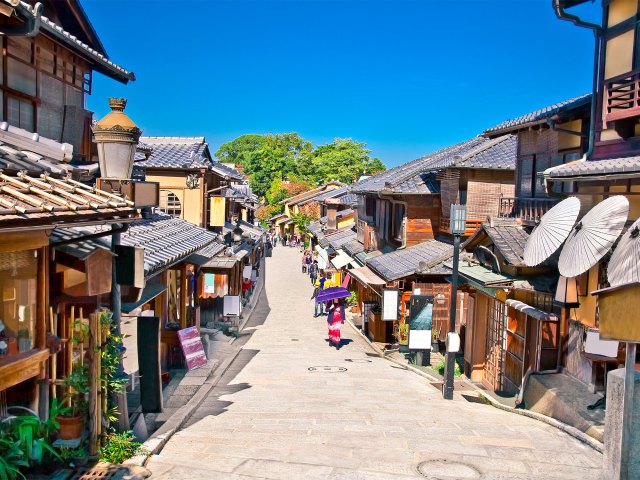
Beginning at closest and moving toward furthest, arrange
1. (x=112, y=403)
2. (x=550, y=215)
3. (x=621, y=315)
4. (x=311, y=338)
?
(x=621, y=315) < (x=112, y=403) < (x=550, y=215) < (x=311, y=338)

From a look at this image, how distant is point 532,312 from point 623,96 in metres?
4.76

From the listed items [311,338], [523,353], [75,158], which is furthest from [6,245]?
[311,338]

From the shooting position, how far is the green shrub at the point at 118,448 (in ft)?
23.6

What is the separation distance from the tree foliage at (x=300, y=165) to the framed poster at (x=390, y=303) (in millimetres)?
63314

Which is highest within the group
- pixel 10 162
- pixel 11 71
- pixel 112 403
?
pixel 11 71

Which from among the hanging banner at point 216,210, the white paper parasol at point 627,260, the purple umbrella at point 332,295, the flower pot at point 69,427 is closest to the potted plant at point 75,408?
the flower pot at point 69,427

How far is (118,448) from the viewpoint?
729 cm

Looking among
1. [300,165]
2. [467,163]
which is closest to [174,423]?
[467,163]

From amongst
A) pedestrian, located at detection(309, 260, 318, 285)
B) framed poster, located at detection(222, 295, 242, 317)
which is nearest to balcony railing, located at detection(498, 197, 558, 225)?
framed poster, located at detection(222, 295, 242, 317)

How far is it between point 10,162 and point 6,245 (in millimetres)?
1694

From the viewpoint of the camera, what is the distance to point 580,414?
10.4 meters

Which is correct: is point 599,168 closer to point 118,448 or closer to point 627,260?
point 627,260

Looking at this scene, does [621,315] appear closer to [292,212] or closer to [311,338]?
[311,338]

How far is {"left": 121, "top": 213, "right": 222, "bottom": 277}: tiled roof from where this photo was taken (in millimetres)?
10977
